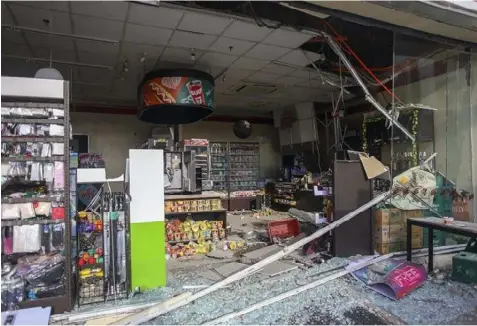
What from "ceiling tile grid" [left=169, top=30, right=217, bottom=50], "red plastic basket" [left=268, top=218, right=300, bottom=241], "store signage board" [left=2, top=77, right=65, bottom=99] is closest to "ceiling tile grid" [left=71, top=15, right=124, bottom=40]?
"ceiling tile grid" [left=169, top=30, right=217, bottom=50]

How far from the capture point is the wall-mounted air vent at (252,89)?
6.81m

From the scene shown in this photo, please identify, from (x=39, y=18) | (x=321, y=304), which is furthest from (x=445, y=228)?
(x=39, y=18)

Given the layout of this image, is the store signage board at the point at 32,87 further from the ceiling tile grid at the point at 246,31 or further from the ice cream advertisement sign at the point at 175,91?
the ice cream advertisement sign at the point at 175,91

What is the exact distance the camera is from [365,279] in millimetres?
3539

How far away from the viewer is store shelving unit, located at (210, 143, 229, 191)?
9.52 m

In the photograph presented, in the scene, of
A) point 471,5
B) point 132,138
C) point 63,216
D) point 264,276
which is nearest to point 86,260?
point 63,216

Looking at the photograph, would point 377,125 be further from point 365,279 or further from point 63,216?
point 63,216

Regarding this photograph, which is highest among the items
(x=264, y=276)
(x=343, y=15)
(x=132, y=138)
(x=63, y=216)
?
(x=343, y=15)

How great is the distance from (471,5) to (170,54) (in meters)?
3.94

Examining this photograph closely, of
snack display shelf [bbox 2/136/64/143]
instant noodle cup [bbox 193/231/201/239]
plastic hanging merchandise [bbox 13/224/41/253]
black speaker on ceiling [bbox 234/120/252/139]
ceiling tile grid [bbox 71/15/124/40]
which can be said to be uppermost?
ceiling tile grid [bbox 71/15/124/40]

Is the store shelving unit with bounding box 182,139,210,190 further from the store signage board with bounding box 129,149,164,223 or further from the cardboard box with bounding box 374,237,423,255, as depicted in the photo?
the cardboard box with bounding box 374,237,423,255

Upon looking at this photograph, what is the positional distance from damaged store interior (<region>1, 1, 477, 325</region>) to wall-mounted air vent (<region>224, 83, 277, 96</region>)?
5cm

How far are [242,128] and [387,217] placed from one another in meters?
6.19

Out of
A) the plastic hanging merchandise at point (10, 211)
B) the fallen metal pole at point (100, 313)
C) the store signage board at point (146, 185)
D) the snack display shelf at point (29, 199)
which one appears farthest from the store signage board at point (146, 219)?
the plastic hanging merchandise at point (10, 211)
